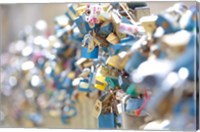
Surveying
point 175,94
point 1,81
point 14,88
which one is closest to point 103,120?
point 175,94

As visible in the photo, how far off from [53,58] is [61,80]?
0.26ft

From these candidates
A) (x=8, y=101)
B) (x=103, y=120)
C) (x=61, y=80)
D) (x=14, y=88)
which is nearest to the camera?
(x=103, y=120)

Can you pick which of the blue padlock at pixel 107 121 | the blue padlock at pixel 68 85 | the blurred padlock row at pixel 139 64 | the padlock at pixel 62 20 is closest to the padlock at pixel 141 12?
the blurred padlock row at pixel 139 64

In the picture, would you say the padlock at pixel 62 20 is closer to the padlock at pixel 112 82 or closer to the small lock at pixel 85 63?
the small lock at pixel 85 63

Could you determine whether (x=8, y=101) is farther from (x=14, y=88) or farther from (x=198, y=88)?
(x=198, y=88)

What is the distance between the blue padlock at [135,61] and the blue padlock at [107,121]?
12cm

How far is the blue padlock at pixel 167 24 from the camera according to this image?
0.78 meters

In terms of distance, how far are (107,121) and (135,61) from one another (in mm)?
161

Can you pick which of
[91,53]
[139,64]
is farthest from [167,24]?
[91,53]

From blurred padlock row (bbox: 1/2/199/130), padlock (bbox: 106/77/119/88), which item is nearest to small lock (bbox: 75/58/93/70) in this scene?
blurred padlock row (bbox: 1/2/199/130)

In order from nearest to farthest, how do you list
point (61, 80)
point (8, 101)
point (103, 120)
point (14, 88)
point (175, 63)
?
point (175, 63), point (103, 120), point (61, 80), point (8, 101), point (14, 88)

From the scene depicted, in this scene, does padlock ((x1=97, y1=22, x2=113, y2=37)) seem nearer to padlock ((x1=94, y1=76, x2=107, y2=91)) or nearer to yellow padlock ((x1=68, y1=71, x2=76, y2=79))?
padlock ((x1=94, y1=76, x2=107, y2=91))

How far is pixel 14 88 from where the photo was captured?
1.58 m

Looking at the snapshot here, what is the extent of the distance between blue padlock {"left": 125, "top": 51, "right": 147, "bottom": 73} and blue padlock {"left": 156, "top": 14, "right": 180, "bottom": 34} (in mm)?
65
